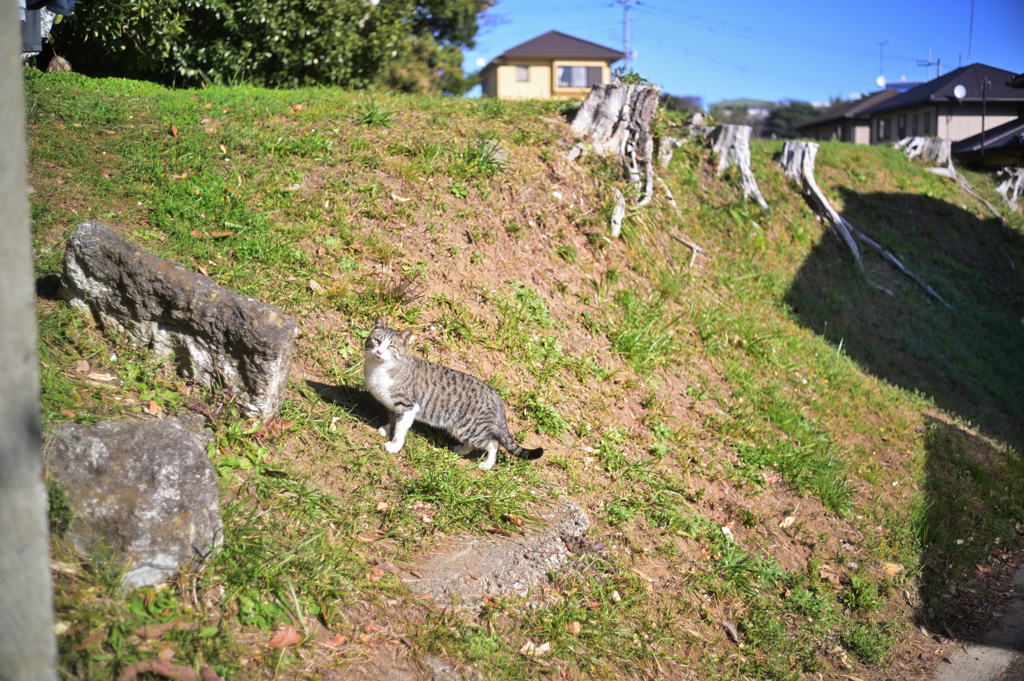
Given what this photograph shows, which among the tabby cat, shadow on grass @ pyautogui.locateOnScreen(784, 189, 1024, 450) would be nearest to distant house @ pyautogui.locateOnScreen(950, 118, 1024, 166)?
shadow on grass @ pyautogui.locateOnScreen(784, 189, 1024, 450)

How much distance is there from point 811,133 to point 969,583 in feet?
134

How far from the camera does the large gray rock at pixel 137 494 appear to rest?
10.9 ft

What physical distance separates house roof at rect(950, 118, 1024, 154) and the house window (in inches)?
788

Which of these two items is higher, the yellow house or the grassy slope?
the yellow house

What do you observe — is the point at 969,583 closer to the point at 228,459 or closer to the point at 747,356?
the point at 747,356

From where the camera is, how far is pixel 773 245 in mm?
11742

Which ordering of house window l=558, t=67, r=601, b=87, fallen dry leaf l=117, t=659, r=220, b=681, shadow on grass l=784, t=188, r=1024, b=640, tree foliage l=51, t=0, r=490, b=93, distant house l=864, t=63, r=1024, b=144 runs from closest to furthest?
fallen dry leaf l=117, t=659, r=220, b=681 → shadow on grass l=784, t=188, r=1024, b=640 → tree foliage l=51, t=0, r=490, b=93 → distant house l=864, t=63, r=1024, b=144 → house window l=558, t=67, r=601, b=87

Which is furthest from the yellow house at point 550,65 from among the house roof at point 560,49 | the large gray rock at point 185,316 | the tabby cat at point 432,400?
the large gray rock at point 185,316

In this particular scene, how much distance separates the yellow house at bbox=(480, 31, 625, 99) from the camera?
1453 inches

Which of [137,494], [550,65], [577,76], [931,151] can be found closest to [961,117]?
[931,151]

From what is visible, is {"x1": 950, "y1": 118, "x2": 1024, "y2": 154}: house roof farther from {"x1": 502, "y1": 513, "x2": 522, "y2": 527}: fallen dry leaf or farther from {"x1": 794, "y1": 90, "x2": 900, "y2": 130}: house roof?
{"x1": 502, "y1": 513, "x2": 522, "y2": 527}: fallen dry leaf

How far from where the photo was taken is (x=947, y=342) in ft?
38.9

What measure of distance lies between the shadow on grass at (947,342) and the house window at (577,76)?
24831 millimetres

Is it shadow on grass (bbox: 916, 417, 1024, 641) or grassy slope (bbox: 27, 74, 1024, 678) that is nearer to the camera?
grassy slope (bbox: 27, 74, 1024, 678)
